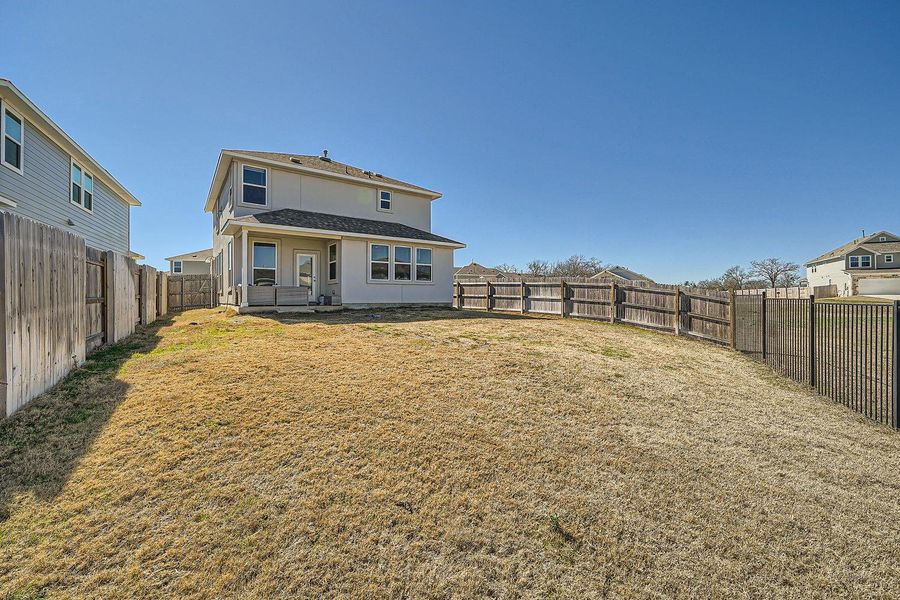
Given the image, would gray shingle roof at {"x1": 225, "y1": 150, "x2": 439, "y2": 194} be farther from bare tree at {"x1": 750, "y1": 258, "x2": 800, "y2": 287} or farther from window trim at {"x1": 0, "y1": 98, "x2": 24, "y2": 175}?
bare tree at {"x1": 750, "y1": 258, "x2": 800, "y2": 287}

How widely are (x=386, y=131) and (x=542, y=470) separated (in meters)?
15.4

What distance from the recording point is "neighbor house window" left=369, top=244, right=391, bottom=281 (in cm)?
1490

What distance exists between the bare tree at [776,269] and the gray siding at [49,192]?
7602cm

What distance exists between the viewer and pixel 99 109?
11562mm

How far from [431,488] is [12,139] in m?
14.3

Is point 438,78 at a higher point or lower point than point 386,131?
higher

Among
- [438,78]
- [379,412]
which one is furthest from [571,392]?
[438,78]

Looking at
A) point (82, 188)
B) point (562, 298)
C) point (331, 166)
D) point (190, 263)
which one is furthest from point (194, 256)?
point (562, 298)

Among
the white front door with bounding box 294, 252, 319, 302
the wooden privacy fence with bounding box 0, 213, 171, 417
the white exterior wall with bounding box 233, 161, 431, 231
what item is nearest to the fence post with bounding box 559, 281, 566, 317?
the white exterior wall with bounding box 233, 161, 431, 231

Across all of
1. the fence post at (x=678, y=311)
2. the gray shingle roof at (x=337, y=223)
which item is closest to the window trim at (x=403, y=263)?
the gray shingle roof at (x=337, y=223)

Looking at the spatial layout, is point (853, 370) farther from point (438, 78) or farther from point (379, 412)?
point (438, 78)

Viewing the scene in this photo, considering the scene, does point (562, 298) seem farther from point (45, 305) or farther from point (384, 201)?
point (45, 305)

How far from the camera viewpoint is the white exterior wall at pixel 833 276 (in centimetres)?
3670

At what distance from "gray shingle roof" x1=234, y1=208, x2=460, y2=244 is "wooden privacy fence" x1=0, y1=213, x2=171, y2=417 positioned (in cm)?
573
